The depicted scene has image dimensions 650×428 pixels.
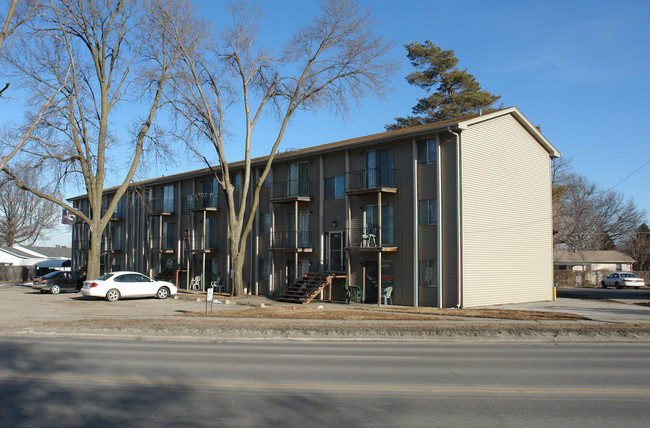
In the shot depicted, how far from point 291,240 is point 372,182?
253 inches

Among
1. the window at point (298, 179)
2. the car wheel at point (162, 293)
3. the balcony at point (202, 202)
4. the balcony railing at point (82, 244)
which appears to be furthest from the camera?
the balcony railing at point (82, 244)

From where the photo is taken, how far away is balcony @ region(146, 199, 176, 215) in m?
41.4

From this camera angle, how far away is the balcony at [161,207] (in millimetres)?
41375

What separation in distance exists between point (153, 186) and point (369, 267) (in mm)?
23009

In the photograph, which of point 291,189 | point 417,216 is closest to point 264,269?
point 291,189

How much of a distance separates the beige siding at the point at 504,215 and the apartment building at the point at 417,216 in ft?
0.18

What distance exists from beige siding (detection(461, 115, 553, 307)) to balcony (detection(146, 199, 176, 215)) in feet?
77.6

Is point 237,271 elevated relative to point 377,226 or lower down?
lower down

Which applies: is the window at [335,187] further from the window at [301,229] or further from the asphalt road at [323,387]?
the asphalt road at [323,387]

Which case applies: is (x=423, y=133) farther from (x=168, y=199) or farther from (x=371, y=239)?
(x=168, y=199)

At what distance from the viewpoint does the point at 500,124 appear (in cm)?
2797

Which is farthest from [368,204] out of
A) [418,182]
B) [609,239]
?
[609,239]

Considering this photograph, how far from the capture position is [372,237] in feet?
90.3

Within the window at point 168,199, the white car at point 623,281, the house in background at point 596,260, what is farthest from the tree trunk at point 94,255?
the house in background at point 596,260
